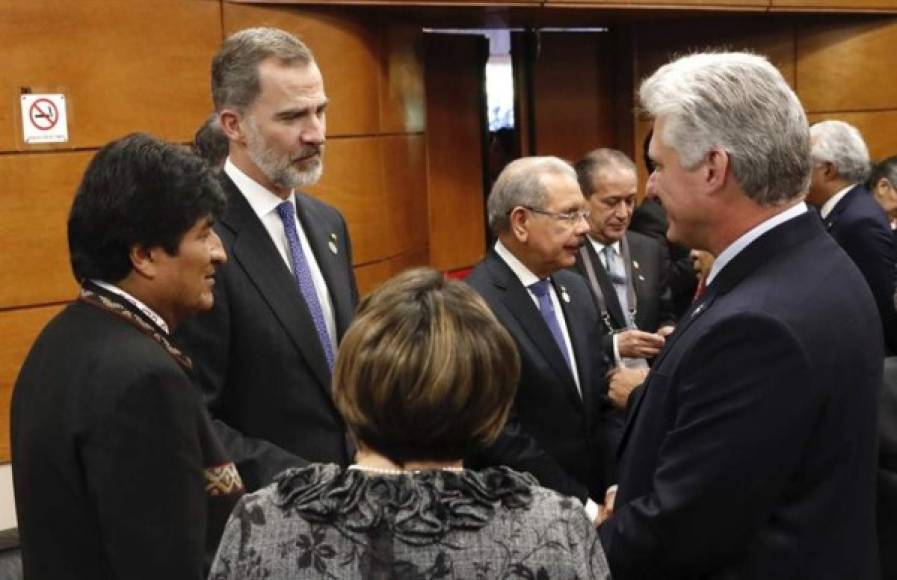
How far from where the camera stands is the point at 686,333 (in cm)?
189

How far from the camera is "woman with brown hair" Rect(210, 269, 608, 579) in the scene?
137cm

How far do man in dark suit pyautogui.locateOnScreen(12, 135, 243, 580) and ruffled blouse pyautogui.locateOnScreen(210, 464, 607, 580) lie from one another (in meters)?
0.39

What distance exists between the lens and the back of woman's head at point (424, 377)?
140 cm

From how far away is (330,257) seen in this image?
2.81 meters

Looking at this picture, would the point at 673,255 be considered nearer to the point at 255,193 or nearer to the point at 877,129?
the point at 255,193

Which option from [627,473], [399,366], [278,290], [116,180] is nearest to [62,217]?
[278,290]

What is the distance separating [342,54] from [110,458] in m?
4.36

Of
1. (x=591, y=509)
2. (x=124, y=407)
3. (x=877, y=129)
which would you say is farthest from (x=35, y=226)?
(x=877, y=129)

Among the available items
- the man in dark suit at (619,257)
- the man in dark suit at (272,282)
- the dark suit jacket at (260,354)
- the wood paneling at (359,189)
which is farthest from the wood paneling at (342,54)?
the dark suit jacket at (260,354)

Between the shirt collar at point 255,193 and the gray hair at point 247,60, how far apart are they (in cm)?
16

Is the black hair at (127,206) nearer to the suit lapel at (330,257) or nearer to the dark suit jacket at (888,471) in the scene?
the suit lapel at (330,257)

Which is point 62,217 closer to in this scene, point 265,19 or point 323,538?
point 265,19

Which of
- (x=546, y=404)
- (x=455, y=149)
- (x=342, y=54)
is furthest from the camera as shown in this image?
(x=455, y=149)

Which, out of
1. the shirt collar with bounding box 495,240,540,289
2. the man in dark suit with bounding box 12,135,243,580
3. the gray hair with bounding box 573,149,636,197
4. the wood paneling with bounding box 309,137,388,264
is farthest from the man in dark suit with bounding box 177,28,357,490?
the wood paneling with bounding box 309,137,388,264
